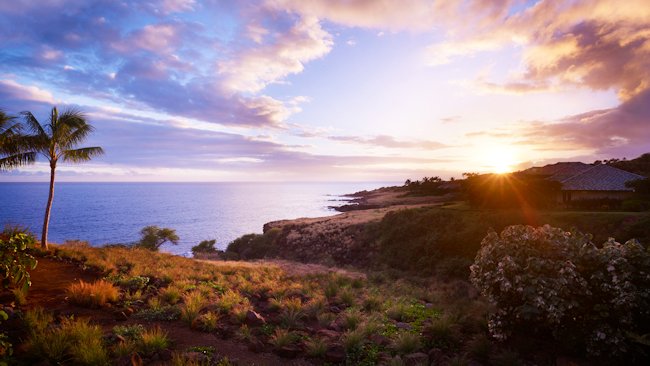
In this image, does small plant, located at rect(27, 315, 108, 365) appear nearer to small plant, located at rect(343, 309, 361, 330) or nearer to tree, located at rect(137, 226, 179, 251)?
small plant, located at rect(343, 309, 361, 330)

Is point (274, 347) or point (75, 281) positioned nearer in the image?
point (274, 347)

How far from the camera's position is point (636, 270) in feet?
26.0

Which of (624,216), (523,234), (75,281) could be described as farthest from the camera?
(624,216)

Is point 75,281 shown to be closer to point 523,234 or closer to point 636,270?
point 523,234

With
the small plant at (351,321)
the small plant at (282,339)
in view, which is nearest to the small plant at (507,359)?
the small plant at (351,321)

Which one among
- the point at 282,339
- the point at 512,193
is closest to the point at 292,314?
the point at 282,339

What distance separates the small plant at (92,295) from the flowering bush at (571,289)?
37.8ft

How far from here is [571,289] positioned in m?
8.16

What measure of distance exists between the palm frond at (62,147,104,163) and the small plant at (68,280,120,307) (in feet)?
46.7

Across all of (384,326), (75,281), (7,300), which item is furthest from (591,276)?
(75,281)

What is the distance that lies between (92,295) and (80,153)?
15.4 m

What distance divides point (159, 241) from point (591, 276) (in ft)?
192

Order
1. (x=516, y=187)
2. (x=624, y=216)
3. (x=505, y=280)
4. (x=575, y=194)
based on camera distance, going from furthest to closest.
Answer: (x=575, y=194) → (x=516, y=187) → (x=624, y=216) → (x=505, y=280)

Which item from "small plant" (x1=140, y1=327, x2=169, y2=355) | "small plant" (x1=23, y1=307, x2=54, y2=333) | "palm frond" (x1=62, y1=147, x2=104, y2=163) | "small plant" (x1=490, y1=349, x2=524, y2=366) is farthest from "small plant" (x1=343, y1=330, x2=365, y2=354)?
"palm frond" (x1=62, y1=147, x2=104, y2=163)
